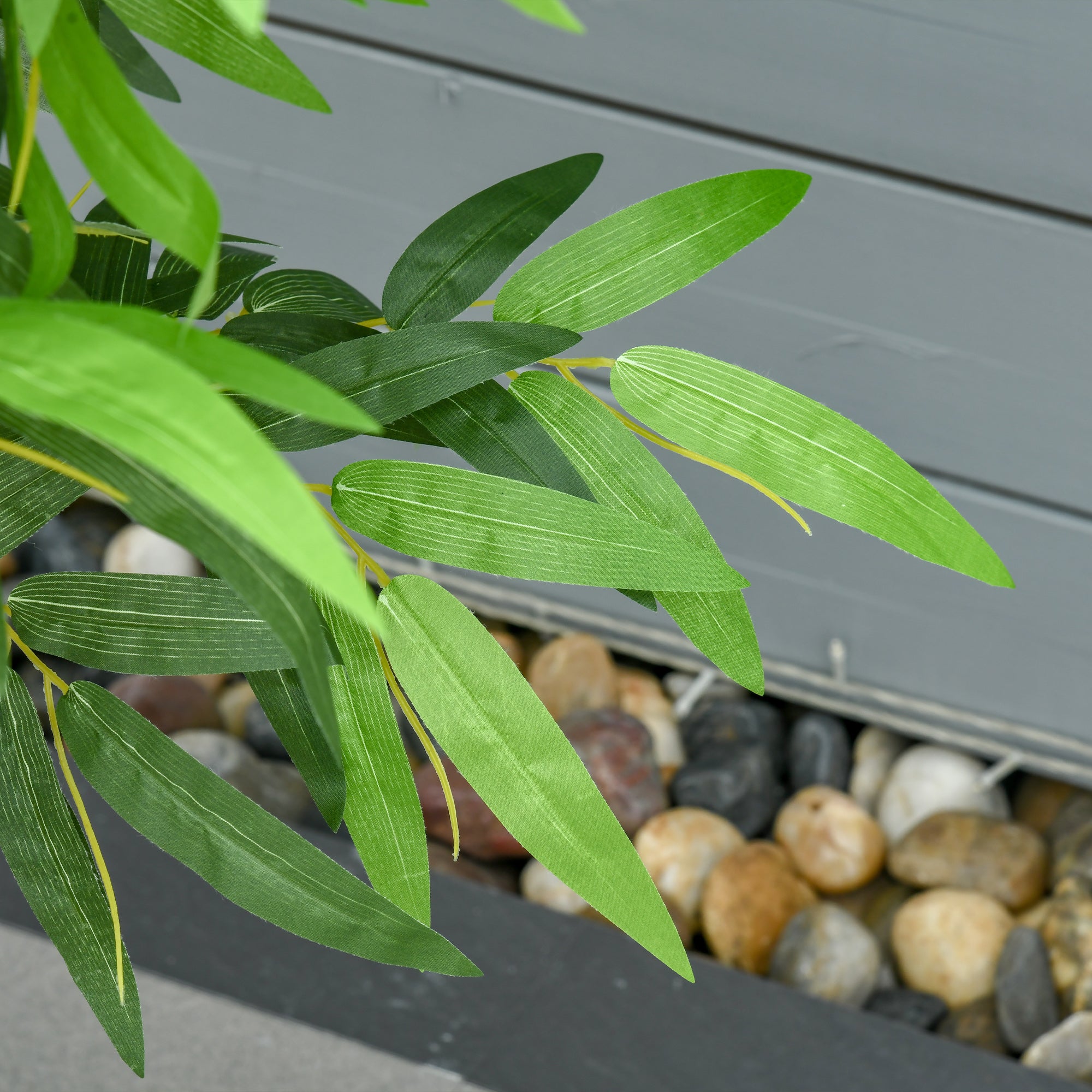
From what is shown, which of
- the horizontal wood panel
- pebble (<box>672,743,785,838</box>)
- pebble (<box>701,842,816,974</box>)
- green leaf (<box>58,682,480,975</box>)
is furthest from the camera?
pebble (<box>672,743,785,838</box>)

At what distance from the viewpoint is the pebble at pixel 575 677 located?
106 centimetres

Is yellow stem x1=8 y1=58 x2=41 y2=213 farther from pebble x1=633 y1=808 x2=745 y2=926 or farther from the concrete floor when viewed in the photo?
pebble x1=633 y1=808 x2=745 y2=926

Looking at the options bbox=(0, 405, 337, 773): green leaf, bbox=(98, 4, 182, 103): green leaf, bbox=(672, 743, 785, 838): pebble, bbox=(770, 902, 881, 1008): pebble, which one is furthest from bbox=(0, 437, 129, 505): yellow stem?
bbox=(672, 743, 785, 838): pebble

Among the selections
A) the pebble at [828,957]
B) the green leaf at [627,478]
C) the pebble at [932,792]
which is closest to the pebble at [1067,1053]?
the pebble at [828,957]

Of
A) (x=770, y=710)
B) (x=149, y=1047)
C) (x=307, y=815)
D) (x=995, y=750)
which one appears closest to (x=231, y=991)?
(x=149, y=1047)

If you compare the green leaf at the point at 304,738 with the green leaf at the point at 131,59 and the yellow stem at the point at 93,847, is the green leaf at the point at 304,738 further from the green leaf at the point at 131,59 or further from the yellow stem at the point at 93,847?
the green leaf at the point at 131,59

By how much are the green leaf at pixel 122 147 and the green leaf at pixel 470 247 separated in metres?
0.09

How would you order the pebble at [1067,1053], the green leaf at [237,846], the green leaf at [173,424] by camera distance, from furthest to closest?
the pebble at [1067,1053]
the green leaf at [237,846]
the green leaf at [173,424]

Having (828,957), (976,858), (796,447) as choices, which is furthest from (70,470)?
(976,858)

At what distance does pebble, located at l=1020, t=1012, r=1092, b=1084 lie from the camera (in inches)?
30.3

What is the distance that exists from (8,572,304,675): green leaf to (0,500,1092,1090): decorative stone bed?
58 centimetres

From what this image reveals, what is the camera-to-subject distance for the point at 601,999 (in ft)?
2.50

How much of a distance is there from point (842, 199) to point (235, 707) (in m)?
0.69

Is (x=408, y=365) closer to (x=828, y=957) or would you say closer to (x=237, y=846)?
(x=237, y=846)
